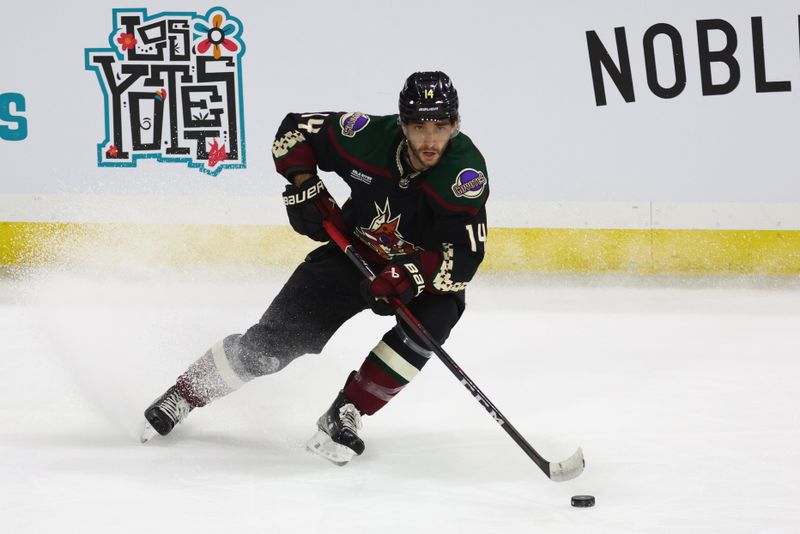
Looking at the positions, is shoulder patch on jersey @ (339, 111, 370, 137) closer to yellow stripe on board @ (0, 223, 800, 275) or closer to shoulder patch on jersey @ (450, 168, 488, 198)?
shoulder patch on jersey @ (450, 168, 488, 198)

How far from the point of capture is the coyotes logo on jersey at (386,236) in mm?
2635

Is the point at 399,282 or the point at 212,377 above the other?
the point at 399,282

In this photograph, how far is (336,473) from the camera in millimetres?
2494

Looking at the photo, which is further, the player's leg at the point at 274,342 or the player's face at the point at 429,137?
the player's leg at the point at 274,342

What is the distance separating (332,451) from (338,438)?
0.12 feet

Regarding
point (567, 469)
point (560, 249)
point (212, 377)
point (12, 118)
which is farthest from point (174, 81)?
A: point (567, 469)

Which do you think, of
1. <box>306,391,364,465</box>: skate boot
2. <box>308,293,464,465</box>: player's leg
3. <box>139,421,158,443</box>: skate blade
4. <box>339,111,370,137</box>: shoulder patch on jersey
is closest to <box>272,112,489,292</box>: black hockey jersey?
<box>339,111,370,137</box>: shoulder patch on jersey

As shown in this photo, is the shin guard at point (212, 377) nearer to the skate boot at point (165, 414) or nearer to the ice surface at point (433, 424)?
the skate boot at point (165, 414)

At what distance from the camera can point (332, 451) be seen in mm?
2537

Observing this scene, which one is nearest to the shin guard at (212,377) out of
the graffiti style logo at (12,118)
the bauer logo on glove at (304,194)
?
the bauer logo on glove at (304,194)

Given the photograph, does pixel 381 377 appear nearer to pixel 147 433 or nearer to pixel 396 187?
pixel 396 187

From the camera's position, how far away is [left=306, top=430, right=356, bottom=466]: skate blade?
254 cm

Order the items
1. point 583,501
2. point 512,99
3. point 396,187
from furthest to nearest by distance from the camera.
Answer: point 512,99, point 396,187, point 583,501

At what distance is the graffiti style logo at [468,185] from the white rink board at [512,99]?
9.25 feet
